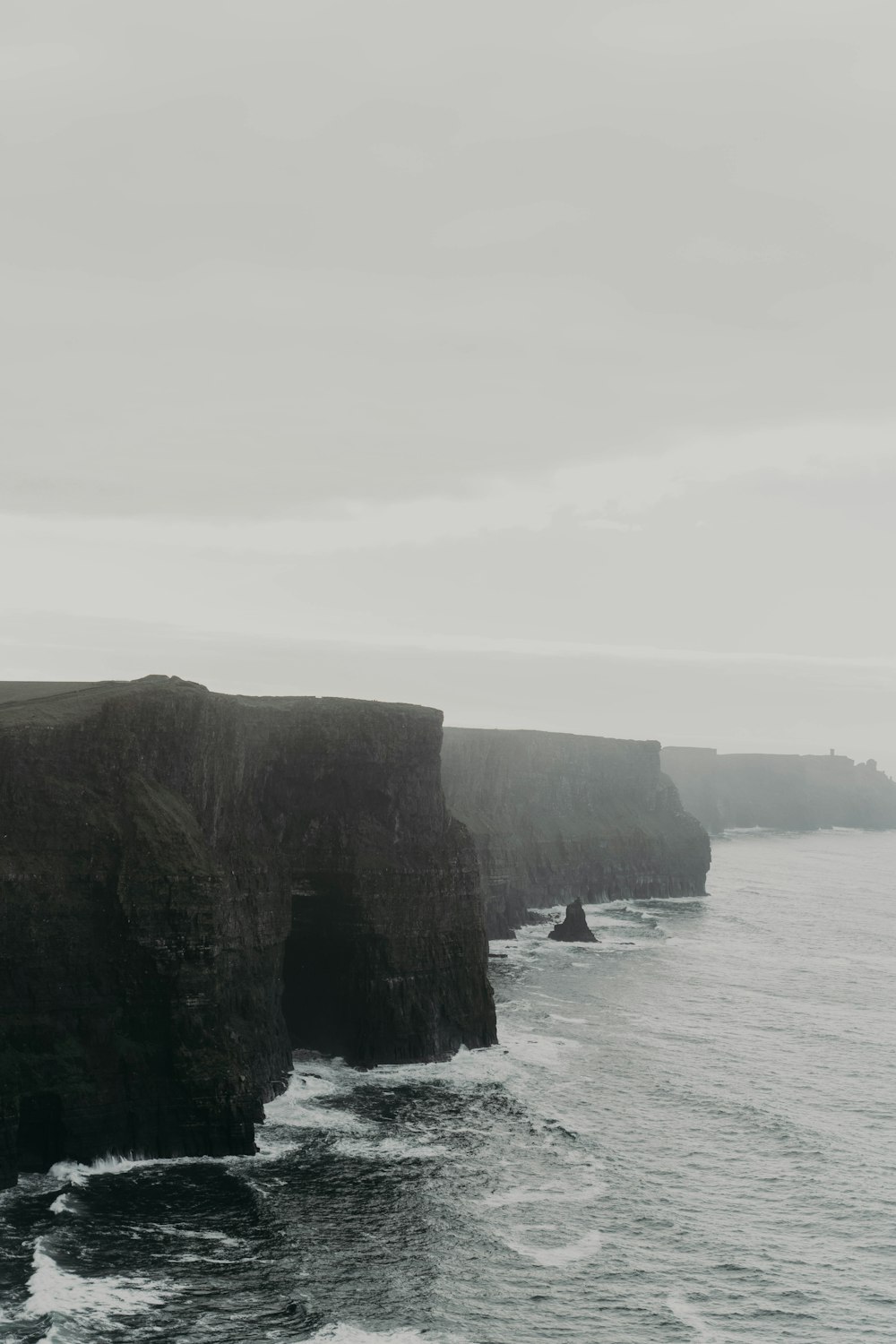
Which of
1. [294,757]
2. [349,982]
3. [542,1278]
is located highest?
[294,757]

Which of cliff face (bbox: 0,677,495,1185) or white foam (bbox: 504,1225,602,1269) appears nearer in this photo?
white foam (bbox: 504,1225,602,1269)

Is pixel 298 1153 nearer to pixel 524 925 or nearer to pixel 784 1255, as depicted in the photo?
pixel 784 1255

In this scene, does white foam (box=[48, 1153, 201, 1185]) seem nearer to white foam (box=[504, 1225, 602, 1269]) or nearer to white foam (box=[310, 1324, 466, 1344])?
white foam (box=[504, 1225, 602, 1269])

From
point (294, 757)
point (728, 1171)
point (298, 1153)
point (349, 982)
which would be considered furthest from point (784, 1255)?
point (294, 757)

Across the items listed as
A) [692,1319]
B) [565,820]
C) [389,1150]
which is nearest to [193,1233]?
[389,1150]

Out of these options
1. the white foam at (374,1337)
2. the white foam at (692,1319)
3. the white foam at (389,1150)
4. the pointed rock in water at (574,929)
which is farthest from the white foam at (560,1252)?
the pointed rock in water at (574,929)

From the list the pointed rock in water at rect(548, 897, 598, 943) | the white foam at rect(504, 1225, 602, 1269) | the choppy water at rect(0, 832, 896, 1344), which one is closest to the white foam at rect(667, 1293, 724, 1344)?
the choppy water at rect(0, 832, 896, 1344)
